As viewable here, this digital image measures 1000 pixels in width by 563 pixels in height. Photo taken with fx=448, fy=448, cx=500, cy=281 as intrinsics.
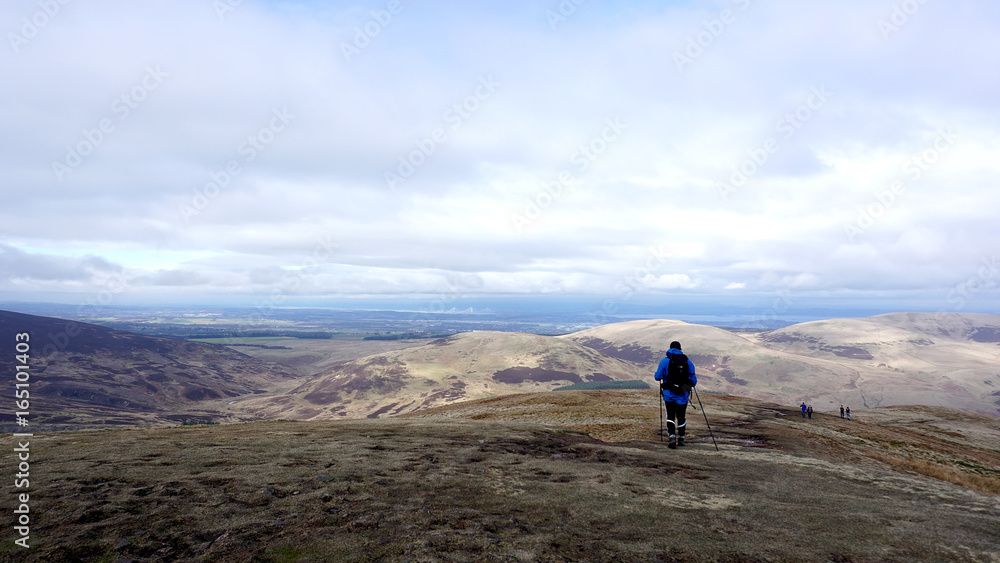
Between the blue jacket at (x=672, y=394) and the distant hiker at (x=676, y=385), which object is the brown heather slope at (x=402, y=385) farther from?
the blue jacket at (x=672, y=394)

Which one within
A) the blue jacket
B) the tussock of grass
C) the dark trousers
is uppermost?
the blue jacket

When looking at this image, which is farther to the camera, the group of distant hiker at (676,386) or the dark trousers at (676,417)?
the dark trousers at (676,417)

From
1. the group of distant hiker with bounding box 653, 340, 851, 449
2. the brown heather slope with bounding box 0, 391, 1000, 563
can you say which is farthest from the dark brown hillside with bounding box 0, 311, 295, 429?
the group of distant hiker with bounding box 653, 340, 851, 449

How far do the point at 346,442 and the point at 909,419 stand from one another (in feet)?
180

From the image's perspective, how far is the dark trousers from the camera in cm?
1969

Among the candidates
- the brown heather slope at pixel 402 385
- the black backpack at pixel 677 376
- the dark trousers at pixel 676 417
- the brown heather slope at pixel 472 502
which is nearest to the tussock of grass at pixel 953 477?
the brown heather slope at pixel 472 502

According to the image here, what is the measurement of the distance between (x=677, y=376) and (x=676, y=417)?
8.64 feet

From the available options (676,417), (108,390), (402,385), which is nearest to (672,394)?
(676,417)

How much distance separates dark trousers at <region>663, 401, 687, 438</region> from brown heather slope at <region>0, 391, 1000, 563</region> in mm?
1148

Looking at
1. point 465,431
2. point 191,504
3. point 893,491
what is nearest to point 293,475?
point 191,504

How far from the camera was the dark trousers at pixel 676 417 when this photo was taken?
19.7 meters

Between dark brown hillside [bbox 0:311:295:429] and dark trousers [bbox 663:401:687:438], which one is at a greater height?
dark trousers [bbox 663:401:687:438]

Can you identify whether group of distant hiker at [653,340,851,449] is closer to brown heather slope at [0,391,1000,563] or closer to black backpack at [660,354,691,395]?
black backpack at [660,354,691,395]

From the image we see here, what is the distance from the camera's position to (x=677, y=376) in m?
18.8
